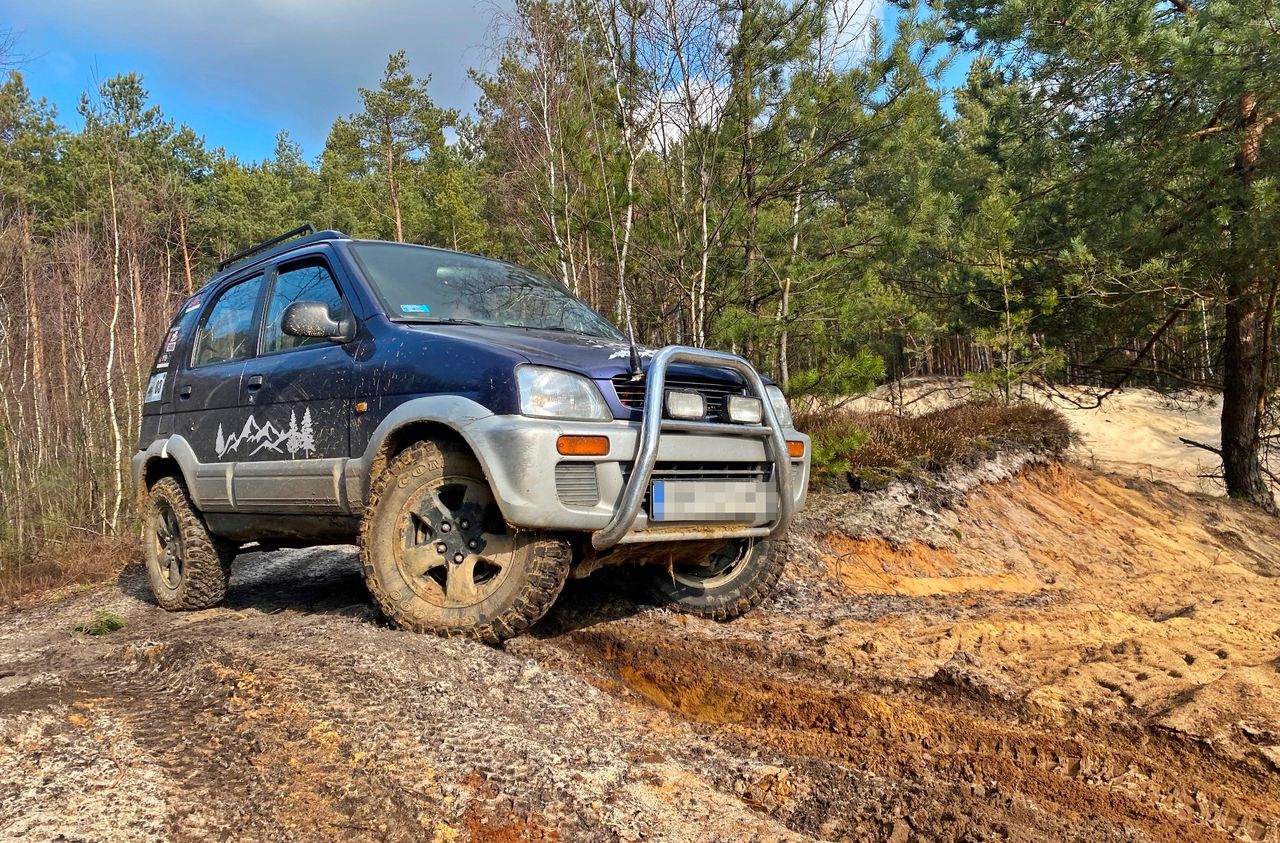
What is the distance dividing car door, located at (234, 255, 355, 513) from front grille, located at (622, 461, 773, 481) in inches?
62.1

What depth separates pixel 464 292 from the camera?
4.36 meters

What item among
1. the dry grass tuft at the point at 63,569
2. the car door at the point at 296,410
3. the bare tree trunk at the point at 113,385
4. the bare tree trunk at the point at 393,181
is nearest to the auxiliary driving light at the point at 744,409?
the car door at the point at 296,410

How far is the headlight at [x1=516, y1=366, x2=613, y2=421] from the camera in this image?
3289mm

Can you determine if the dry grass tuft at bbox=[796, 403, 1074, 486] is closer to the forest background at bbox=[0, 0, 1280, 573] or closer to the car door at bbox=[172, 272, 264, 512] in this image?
the forest background at bbox=[0, 0, 1280, 573]

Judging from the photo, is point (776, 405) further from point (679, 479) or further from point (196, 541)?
point (196, 541)

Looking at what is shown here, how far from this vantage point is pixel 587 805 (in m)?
2.19

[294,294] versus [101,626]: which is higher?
[294,294]

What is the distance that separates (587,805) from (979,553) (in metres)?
6.06

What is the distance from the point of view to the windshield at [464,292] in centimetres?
412

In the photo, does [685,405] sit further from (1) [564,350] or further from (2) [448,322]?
(2) [448,322]

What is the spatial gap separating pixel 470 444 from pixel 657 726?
1.33 meters

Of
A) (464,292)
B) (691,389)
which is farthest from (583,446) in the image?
(464,292)

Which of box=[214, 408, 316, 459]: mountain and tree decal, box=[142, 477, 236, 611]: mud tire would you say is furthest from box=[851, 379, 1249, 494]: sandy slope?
box=[214, 408, 316, 459]: mountain and tree decal

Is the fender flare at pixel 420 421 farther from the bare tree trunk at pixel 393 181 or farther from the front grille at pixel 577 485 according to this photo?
the bare tree trunk at pixel 393 181
